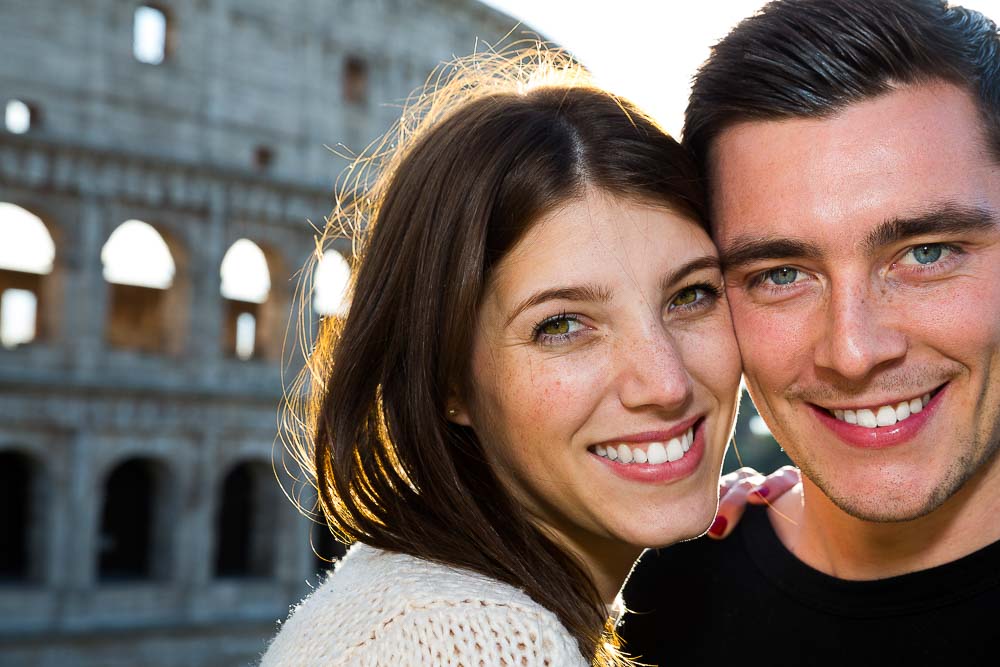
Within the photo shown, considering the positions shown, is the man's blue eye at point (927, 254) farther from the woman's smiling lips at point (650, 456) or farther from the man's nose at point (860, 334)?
the woman's smiling lips at point (650, 456)

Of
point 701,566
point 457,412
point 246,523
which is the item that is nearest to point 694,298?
point 457,412

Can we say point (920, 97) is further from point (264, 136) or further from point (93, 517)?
point (264, 136)

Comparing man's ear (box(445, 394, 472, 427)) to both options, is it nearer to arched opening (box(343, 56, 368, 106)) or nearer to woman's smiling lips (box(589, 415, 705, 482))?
woman's smiling lips (box(589, 415, 705, 482))

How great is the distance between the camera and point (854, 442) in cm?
276

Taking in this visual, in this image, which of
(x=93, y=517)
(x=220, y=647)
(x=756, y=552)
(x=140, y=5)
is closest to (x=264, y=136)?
(x=140, y=5)

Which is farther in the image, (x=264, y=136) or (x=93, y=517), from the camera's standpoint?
(x=264, y=136)

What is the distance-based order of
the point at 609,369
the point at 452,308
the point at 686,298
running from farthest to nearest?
the point at 686,298 → the point at 452,308 → the point at 609,369

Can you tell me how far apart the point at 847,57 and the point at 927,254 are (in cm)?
53

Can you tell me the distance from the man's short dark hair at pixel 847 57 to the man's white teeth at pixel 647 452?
89 centimetres

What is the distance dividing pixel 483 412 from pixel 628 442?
0.42 meters

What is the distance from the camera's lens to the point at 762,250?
2.81m

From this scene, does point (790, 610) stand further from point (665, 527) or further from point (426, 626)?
point (426, 626)

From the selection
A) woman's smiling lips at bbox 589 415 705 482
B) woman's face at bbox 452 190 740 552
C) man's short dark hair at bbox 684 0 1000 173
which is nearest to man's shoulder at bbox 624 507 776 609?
woman's face at bbox 452 190 740 552

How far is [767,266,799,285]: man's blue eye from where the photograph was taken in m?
2.81
